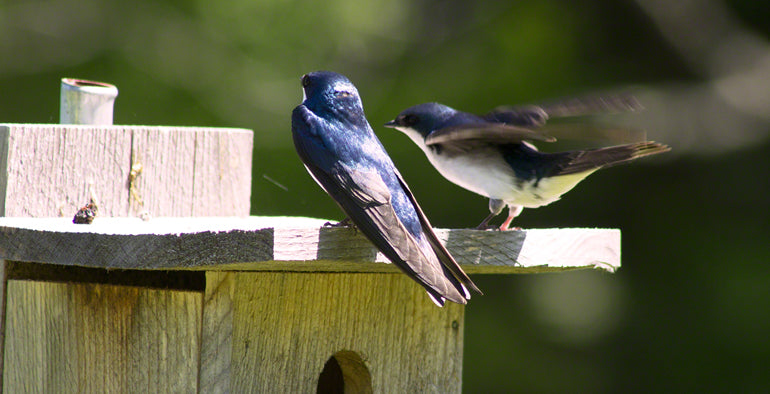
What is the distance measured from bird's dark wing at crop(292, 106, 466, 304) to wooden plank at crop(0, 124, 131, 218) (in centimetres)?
74

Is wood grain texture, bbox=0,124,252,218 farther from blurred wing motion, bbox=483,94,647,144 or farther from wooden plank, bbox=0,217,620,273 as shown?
blurred wing motion, bbox=483,94,647,144

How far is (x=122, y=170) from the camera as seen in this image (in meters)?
2.27

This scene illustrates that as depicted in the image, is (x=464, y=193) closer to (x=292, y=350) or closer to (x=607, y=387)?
(x=607, y=387)

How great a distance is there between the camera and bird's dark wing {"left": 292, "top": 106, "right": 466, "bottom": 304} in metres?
1.47

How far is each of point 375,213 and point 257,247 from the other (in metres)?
0.20

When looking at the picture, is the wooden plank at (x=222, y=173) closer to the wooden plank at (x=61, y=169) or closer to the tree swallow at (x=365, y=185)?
the wooden plank at (x=61, y=169)

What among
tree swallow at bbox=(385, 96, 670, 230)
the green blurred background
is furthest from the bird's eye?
the green blurred background

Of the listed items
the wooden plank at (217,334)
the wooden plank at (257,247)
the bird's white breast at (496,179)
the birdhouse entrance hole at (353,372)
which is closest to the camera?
the wooden plank at (257,247)

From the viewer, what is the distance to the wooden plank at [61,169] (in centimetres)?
213

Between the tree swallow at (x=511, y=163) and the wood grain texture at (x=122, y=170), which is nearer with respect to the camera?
the tree swallow at (x=511, y=163)

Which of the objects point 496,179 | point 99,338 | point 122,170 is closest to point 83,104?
point 122,170

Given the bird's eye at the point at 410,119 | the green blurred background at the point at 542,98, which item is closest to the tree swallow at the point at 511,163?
the bird's eye at the point at 410,119

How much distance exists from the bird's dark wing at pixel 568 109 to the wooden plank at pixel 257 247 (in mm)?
227

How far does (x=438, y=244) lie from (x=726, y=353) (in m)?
3.22
